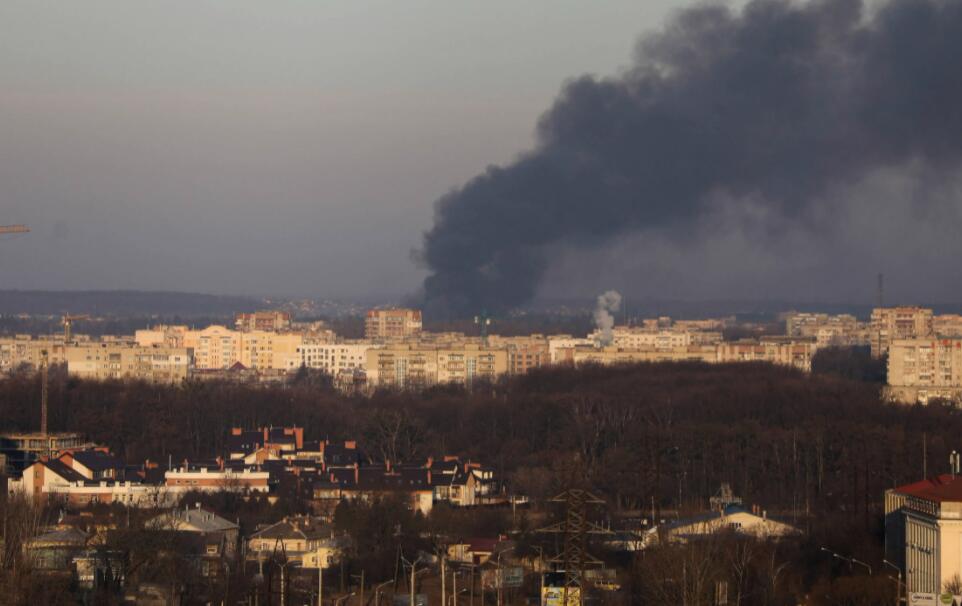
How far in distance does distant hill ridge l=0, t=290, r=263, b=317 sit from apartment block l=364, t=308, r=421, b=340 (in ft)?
203

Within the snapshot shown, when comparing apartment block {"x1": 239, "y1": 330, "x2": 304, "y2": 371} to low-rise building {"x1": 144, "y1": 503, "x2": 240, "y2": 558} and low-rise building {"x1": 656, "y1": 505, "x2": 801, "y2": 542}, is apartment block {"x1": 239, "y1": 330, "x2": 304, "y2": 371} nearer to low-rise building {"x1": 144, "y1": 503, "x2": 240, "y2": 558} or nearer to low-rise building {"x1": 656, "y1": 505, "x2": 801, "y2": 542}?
low-rise building {"x1": 144, "y1": 503, "x2": 240, "y2": 558}

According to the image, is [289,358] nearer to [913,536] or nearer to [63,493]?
[63,493]

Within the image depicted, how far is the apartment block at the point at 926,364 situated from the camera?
7481 cm

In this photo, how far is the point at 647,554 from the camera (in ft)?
97.8

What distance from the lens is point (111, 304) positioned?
7510 inches

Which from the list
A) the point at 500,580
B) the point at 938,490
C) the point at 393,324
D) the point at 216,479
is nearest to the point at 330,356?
the point at 393,324

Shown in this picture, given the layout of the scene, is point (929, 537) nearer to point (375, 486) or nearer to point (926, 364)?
point (375, 486)

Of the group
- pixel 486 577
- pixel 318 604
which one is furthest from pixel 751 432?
pixel 318 604

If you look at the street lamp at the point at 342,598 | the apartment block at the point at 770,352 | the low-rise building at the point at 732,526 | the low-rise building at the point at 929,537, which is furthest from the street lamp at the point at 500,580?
the apartment block at the point at 770,352

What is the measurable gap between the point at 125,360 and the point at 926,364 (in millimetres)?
30086

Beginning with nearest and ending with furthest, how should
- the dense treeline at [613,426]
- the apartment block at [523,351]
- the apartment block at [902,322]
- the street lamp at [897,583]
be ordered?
the street lamp at [897,583], the dense treeline at [613,426], the apartment block at [523,351], the apartment block at [902,322]

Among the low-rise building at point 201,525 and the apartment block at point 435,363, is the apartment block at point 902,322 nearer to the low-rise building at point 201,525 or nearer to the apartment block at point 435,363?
the apartment block at point 435,363

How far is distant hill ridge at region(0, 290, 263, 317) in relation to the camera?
18050 centimetres

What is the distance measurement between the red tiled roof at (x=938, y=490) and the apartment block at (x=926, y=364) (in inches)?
1611
